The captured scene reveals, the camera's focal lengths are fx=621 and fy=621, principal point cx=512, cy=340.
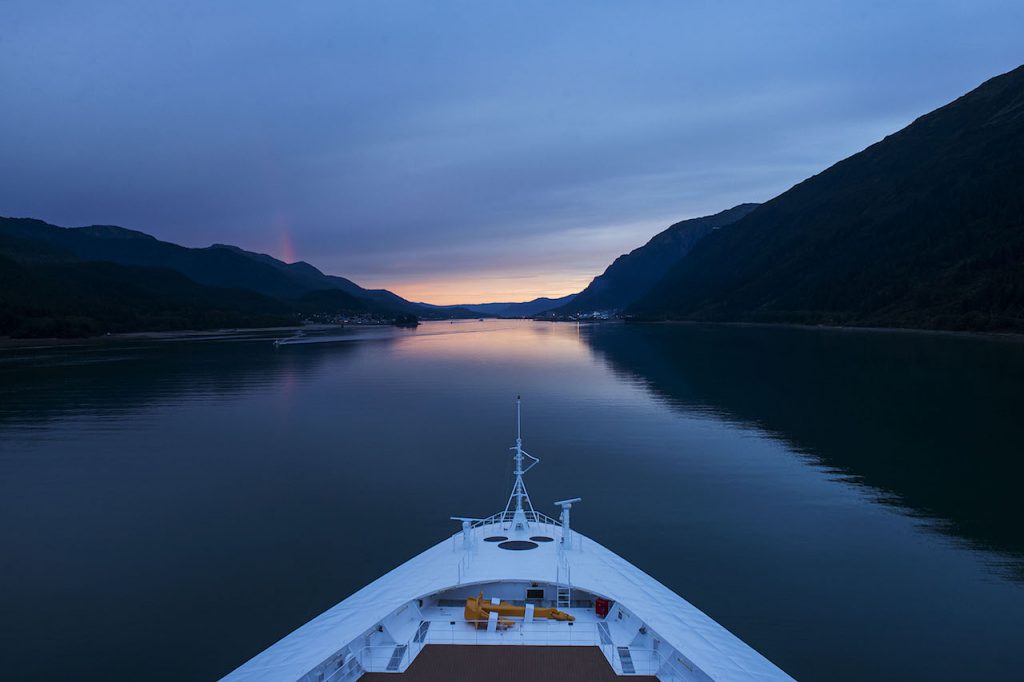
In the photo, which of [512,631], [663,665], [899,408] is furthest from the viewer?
[899,408]

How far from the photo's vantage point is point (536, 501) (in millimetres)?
39219

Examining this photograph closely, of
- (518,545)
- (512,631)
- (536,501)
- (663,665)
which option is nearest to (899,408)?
(536,501)

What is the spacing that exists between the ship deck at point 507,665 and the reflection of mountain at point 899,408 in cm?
2691

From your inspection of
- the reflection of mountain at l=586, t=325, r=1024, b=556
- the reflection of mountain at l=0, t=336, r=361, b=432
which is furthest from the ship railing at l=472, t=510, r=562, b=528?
the reflection of mountain at l=0, t=336, r=361, b=432

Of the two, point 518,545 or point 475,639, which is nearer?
point 475,639

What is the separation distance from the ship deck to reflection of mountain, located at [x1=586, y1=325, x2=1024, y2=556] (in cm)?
2691

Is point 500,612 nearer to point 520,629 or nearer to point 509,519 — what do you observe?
point 520,629

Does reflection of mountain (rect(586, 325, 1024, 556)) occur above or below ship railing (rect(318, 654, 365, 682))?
below

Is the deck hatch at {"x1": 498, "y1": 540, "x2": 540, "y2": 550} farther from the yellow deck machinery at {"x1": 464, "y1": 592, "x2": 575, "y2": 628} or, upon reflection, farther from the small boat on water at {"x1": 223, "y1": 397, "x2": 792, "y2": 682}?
the yellow deck machinery at {"x1": 464, "y1": 592, "x2": 575, "y2": 628}

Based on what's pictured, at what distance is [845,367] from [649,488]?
81.5m

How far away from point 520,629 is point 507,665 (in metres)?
1.66

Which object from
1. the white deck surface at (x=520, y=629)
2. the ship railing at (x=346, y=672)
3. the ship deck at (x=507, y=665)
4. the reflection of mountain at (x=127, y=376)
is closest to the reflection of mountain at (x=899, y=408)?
the white deck surface at (x=520, y=629)

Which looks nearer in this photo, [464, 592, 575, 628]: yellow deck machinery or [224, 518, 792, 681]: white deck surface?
[224, 518, 792, 681]: white deck surface

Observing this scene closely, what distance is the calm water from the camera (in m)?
23.0
